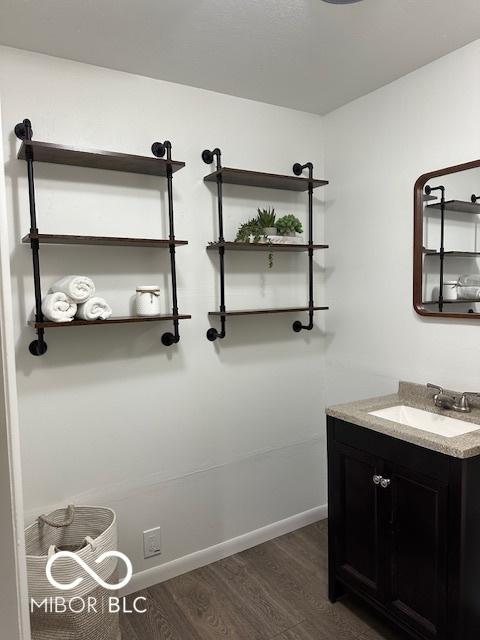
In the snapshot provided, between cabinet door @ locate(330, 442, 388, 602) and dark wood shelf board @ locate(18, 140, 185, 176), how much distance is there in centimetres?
150

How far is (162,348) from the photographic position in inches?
86.0

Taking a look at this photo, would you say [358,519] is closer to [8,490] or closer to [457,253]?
[457,253]

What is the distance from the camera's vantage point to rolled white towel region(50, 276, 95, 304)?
177 cm

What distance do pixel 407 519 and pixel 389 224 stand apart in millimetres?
1394

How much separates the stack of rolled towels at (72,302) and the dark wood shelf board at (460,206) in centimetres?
157

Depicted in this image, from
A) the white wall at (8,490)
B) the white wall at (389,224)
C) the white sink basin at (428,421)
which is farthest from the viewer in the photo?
the white wall at (389,224)

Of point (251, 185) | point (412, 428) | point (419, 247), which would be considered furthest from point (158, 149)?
point (412, 428)

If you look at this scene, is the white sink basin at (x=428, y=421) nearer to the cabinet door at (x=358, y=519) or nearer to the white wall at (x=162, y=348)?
the cabinet door at (x=358, y=519)

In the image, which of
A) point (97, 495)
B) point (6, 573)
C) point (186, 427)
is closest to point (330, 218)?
point (186, 427)

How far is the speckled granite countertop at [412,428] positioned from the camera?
150 cm

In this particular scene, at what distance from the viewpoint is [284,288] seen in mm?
2545

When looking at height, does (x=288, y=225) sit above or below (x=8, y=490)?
above

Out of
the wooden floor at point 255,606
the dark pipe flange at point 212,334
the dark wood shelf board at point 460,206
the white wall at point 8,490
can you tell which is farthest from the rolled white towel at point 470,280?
the white wall at point 8,490

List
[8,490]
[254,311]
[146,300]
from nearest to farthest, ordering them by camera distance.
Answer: [8,490] → [146,300] → [254,311]
